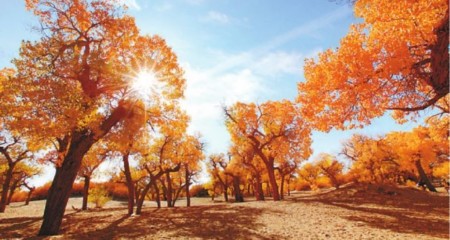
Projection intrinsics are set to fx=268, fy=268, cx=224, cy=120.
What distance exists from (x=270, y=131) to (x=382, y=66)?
20.8 meters

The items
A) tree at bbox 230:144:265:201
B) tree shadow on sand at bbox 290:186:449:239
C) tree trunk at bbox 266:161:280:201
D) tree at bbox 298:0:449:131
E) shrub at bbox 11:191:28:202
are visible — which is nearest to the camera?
tree at bbox 298:0:449:131

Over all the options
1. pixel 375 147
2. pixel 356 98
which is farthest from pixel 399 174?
pixel 356 98

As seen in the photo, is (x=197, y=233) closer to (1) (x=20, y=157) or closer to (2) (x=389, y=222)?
(2) (x=389, y=222)

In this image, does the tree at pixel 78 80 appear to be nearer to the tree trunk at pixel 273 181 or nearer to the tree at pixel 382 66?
the tree at pixel 382 66

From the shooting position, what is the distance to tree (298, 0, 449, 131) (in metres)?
7.47

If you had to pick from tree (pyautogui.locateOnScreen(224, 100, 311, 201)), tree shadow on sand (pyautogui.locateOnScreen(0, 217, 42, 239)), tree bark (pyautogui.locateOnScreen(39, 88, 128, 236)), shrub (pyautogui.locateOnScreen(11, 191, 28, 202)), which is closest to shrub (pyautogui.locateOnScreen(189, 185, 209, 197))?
shrub (pyautogui.locateOnScreen(11, 191, 28, 202))

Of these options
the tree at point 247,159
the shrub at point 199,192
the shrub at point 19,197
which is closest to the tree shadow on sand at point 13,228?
the tree at point 247,159

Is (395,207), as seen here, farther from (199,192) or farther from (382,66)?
(199,192)

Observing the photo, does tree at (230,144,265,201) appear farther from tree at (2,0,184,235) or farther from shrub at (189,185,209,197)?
shrub at (189,185,209,197)

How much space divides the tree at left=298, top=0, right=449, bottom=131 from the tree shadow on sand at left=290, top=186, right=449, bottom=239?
500 cm

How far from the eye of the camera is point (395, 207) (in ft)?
63.0

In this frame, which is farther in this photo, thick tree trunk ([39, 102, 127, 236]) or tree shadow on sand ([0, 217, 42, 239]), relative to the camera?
tree shadow on sand ([0, 217, 42, 239])

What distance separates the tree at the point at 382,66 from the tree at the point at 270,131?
16.3 metres

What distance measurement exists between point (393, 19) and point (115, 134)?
12.3 metres
